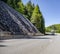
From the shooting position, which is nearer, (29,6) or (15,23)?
(15,23)

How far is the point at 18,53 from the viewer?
12273mm

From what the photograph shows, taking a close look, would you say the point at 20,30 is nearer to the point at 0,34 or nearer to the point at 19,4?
the point at 0,34

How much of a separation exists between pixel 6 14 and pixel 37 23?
3981cm

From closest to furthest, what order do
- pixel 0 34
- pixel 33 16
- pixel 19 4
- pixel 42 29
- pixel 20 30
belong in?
pixel 0 34
pixel 20 30
pixel 19 4
pixel 33 16
pixel 42 29

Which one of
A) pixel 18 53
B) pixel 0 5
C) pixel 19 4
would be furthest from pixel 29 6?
pixel 18 53

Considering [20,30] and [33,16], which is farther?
[33,16]

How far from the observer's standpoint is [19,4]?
8250 centimetres

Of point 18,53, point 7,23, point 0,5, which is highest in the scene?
point 0,5

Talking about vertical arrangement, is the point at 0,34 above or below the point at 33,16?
below

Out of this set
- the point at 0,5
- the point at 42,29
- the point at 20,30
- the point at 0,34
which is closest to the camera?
the point at 0,34

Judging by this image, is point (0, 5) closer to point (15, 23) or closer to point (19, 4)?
point (15, 23)

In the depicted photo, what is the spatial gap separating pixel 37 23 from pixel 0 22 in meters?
45.7

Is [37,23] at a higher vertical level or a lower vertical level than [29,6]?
lower

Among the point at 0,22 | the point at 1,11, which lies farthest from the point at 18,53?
the point at 1,11
